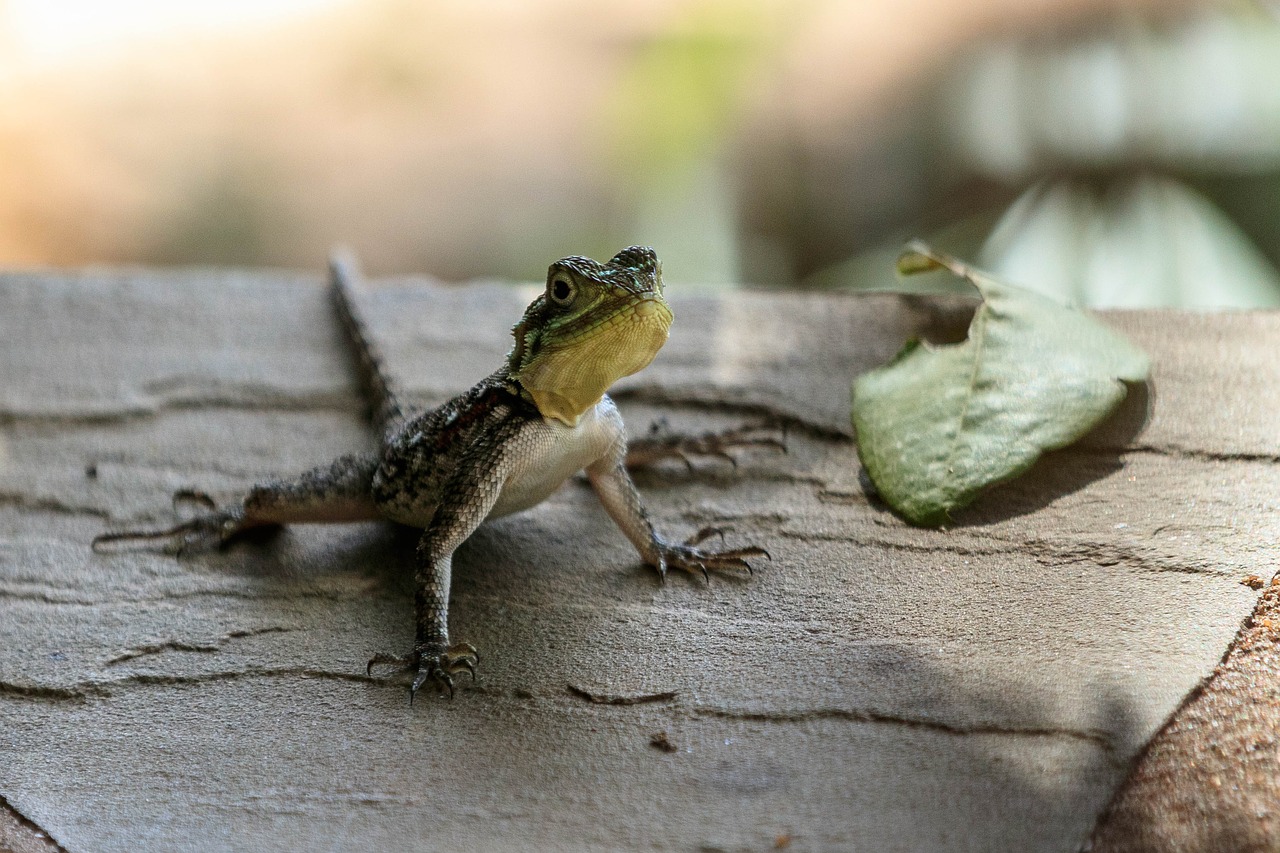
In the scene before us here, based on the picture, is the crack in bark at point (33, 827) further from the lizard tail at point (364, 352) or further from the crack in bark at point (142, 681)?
the lizard tail at point (364, 352)

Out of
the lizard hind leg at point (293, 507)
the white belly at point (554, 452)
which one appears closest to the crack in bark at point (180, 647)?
the lizard hind leg at point (293, 507)

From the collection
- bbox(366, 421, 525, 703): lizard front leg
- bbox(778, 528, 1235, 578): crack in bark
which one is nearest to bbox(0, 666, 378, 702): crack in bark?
bbox(366, 421, 525, 703): lizard front leg

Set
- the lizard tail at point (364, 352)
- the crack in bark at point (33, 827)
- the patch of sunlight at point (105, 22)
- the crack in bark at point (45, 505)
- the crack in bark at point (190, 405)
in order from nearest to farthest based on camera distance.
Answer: the crack in bark at point (33, 827) < the crack in bark at point (45, 505) < the lizard tail at point (364, 352) < the crack in bark at point (190, 405) < the patch of sunlight at point (105, 22)

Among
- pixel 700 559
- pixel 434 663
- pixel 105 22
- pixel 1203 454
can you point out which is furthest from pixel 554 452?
pixel 105 22

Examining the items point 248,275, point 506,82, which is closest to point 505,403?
point 248,275

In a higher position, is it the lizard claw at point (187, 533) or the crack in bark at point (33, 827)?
the lizard claw at point (187, 533)
